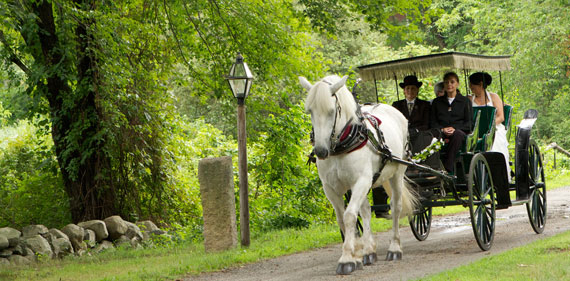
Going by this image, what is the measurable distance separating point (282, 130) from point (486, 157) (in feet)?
14.9

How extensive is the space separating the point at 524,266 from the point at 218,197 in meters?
4.32

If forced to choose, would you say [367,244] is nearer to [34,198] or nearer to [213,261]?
[213,261]

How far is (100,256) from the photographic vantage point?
35.2ft

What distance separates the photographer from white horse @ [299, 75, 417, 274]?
7.02m

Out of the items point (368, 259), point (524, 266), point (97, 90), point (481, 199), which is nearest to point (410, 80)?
point (481, 199)

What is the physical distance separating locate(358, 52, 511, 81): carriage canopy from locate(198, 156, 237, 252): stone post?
2.45 meters

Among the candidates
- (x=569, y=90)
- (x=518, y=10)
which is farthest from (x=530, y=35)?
(x=569, y=90)

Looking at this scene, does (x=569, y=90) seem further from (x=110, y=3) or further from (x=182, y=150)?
(x=110, y=3)

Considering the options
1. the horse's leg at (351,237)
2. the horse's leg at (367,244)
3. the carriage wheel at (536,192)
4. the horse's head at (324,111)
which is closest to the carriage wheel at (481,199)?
the carriage wheel at (536,192)

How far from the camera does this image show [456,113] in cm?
952

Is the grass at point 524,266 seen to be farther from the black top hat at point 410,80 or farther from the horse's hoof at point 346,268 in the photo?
the black top hat at point 410,80

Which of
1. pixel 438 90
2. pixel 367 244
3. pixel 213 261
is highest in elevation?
pixel 438 90

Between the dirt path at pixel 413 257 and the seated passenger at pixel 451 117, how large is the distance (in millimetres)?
1185

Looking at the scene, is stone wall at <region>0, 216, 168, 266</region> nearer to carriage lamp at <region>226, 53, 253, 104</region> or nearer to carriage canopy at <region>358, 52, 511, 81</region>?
carriage lamp at <region>226, 53, 253, 104</region>
